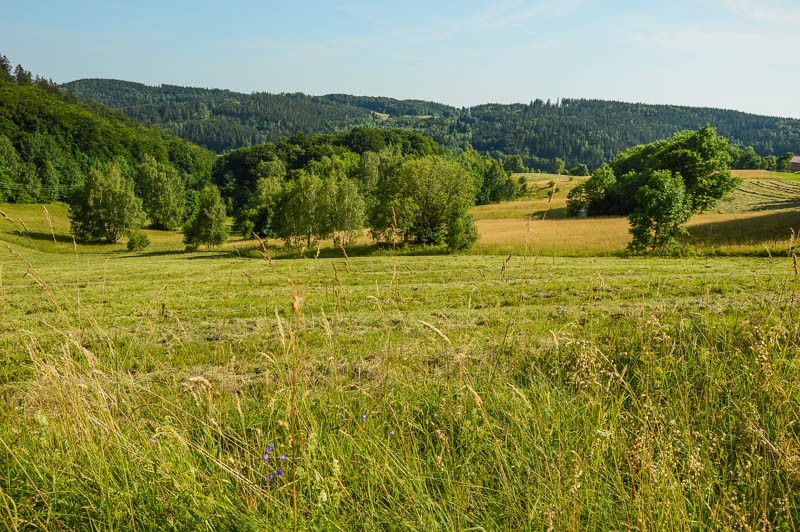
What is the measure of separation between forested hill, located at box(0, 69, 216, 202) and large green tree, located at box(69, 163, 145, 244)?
1865 centimetres

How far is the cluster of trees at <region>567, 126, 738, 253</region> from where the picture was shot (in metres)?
30.5

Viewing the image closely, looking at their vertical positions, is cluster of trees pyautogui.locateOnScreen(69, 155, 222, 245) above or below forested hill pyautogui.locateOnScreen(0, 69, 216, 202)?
below

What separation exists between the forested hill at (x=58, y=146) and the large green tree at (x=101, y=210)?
18651mm

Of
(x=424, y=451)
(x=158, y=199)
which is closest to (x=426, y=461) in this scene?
(x=424, y=451)

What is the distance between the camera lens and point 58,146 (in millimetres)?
104125

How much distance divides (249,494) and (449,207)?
143 ft

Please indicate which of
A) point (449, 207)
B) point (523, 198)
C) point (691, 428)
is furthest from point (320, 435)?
point (523, 198)

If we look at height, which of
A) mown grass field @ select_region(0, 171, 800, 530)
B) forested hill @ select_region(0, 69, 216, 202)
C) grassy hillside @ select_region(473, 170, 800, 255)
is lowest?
grassy hillside @ select_region(473, 170, 800, 255)

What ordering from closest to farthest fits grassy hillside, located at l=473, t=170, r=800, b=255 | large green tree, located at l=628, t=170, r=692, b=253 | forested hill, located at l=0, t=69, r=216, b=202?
1. large green tree, located at l=628, t=170, r=692, b=253
2. grassy hillside, located at l=473, t=170, r=800, b=255
3. forested hill, located at l=0, t=69, r=216, b=202

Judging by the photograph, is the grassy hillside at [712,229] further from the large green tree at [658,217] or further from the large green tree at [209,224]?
the large green tree at [209,224]

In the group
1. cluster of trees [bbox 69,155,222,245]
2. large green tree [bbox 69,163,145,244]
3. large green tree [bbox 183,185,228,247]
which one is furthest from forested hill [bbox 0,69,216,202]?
large green tree [bbox 183,185,228,247]

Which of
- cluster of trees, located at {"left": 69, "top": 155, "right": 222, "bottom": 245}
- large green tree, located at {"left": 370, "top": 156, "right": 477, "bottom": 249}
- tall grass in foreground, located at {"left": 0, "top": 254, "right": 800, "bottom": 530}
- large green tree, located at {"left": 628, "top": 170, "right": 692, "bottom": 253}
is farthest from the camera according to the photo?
cluster of trees, located at {"left": 69, "top": 155, "right": 222, "bottom": 245}

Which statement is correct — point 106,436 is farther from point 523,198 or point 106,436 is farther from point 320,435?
point 523,198

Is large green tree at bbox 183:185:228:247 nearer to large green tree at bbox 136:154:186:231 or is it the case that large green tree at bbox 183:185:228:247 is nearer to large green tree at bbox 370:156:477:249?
large green tree at bbox 370:156:477:249
